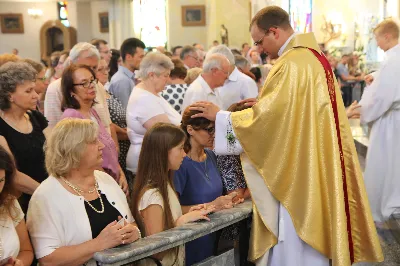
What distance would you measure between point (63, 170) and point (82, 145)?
0.47 ft

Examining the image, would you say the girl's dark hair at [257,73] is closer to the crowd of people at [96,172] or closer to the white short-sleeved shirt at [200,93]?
the white short-sleeved shirt at [200,93]

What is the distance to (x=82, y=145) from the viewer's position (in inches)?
108

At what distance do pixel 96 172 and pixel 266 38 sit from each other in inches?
49.0

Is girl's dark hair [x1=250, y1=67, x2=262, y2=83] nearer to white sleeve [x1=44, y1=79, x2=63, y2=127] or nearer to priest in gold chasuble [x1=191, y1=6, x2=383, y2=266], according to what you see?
white sleeve [x1=44, y1=79, x2=63, y2=127]

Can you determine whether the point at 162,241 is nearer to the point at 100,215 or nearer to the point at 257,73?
the point at 100,215

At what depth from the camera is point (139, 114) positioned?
4.63m

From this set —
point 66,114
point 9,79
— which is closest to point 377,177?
point 66,114

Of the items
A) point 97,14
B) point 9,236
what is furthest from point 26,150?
point 97,14

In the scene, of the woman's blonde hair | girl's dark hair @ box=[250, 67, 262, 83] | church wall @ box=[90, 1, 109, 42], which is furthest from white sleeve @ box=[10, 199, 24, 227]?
church wall @ box=[90, 1, 109, 42]

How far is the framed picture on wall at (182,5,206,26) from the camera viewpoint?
1862cm

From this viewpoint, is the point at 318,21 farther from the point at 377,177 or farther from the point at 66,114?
the point at 66,114

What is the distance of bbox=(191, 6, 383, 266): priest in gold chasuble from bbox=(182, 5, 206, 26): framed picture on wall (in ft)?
51.6

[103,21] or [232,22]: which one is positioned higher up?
[103,21]

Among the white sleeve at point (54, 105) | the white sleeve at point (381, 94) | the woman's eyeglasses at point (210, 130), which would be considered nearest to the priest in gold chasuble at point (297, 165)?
the woman's eyeglasses at point (210, 130)
